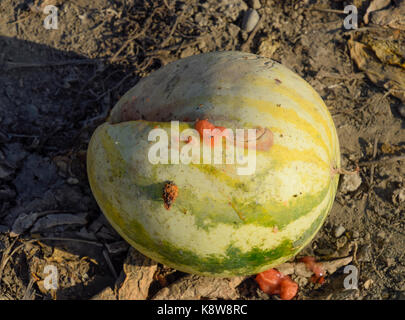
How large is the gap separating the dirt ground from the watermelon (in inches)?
30.1

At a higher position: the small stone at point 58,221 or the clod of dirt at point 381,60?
the clod of dirt at point 381,60

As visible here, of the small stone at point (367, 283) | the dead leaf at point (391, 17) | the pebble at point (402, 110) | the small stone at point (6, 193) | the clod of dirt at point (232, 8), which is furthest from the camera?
the clod of dirt at point (232, 8)

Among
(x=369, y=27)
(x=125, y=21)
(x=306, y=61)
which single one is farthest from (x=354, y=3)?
(x=125, y=21)

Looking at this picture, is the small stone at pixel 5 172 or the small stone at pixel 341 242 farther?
the small stone at pixel 5 172

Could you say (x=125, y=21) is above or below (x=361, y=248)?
above

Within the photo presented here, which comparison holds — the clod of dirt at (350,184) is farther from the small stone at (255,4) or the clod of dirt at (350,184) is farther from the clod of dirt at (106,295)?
→ the clod of dirt at (106,295)

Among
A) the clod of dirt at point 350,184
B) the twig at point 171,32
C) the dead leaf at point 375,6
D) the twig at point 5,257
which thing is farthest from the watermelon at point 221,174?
the dead leaf at point 375,6

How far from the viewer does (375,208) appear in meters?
3.37

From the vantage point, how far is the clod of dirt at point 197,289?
10.1ft

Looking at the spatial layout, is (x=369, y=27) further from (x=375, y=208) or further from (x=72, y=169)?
(x=72, y=169)

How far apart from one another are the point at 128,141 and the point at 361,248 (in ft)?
6.82

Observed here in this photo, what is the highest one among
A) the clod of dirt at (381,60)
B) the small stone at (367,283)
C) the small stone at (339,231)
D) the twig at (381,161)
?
the clod of dirt at (381,60)

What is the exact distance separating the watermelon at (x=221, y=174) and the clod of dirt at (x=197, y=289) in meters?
0.51

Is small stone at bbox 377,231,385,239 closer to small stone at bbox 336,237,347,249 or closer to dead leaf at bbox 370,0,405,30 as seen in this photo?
small stone at bbox 336,237,347,249
